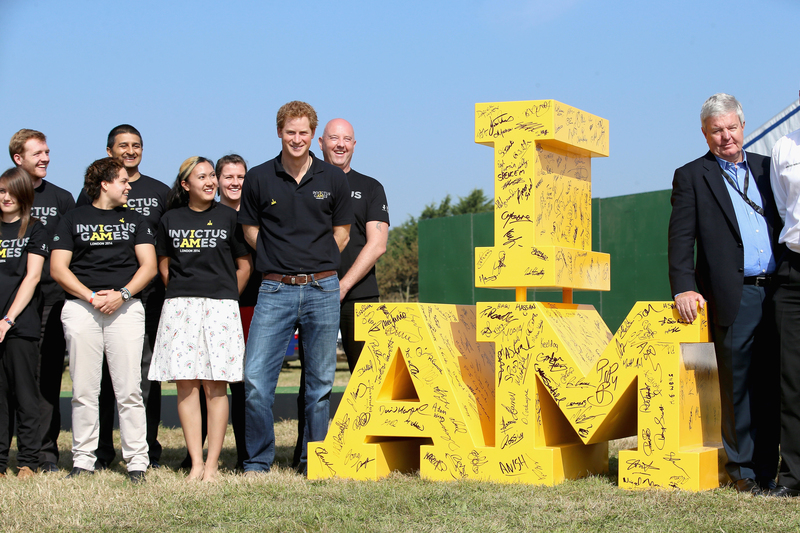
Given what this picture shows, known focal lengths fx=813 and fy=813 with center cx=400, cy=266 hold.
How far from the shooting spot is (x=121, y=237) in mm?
5082

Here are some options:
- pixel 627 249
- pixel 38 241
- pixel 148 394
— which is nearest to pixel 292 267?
pixel 148 394

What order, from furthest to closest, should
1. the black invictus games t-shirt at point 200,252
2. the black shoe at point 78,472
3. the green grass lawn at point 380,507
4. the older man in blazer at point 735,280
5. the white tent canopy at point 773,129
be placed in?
the white tent canopy at point 773,129, the black shoe at point 78,472, the black invictus games t-shirt at point 200,252, the older man in blazer at point 735,280, the green grass lawn at point 380,507

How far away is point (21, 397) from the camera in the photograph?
518cm

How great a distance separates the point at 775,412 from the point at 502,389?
1.39 metres

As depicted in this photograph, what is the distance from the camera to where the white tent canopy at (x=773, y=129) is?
10094 millimetres

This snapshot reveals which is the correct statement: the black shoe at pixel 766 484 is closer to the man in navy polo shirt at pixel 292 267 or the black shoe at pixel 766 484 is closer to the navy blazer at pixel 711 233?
the navy blazer at pixel 711 233

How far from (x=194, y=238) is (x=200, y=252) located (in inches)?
3.9

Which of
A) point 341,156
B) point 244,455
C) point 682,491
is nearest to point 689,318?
point 682,491

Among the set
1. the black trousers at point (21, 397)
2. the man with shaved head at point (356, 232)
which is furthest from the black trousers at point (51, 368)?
the man with shaved head at point (356, 232)

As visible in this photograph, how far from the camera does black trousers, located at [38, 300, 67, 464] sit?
214 inches

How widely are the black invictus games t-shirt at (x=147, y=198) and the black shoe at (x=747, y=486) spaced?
12.7 ft

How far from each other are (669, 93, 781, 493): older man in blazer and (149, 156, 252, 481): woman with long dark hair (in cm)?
256

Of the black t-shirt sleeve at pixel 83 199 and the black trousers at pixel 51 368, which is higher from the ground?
the black t-shirt sleeve at pixel 83 199

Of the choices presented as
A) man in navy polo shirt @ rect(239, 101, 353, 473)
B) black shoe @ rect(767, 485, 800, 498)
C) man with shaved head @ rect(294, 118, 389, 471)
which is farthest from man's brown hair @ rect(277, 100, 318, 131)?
black shoe @ rect(767, 485, 800, 498)
